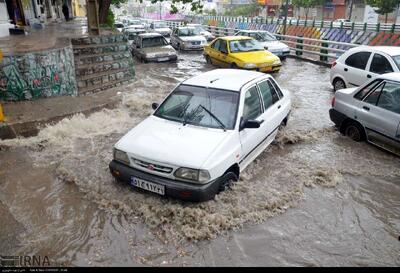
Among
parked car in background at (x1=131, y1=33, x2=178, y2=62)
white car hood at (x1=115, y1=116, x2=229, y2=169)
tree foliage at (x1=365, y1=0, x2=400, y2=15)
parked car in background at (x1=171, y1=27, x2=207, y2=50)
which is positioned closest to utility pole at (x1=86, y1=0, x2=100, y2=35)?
parked car in background at (x1=131, y1=33, x2=178, y2=62)

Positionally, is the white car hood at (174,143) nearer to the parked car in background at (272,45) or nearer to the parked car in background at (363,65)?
the parked car in background at (363,65)

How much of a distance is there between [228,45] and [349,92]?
27.0 feet

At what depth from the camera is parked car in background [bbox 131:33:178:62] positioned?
1719 cm

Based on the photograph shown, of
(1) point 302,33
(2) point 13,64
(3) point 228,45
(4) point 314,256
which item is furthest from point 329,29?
(4) point 314,256

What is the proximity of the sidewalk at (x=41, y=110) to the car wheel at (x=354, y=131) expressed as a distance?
6.36 meters

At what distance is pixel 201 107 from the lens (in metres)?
5.42

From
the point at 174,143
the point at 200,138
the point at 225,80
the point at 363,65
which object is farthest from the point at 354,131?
the point at 174,143

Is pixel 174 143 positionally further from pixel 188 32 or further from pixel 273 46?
pixel 188 32

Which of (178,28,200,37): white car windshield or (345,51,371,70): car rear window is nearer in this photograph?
(345,51,371,70): car rear window

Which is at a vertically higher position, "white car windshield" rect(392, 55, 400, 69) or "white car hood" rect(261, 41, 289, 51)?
"white car windshield" rect(392, 55, 400, 69)

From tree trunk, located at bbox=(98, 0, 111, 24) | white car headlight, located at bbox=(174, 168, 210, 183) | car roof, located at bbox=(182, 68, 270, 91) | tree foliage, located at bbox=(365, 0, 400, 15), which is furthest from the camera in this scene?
tree foliage, located at bbox=(365, 0, 400, 15)

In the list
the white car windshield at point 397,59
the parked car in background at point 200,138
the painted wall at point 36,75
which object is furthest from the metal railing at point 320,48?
the painted wall at point 36,75

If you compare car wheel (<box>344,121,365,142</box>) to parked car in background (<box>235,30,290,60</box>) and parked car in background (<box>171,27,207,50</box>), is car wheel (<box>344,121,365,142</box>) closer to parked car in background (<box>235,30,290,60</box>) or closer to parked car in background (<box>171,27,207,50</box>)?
parked car in background (<box>235,30,290,60</box>)

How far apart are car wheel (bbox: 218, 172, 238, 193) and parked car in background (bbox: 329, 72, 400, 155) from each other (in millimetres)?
3191
